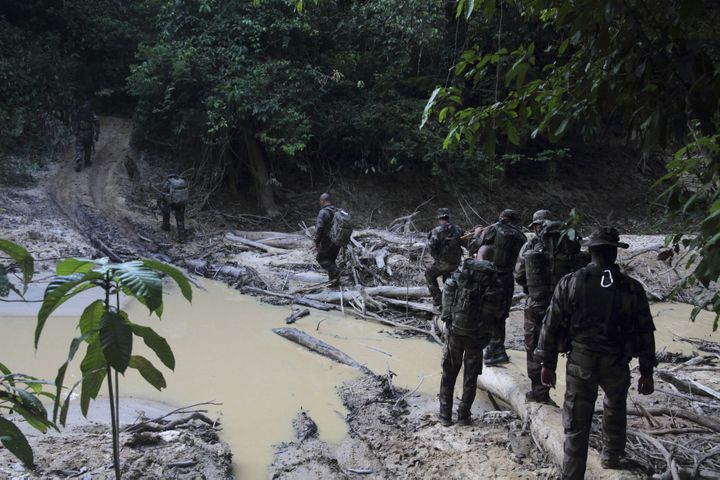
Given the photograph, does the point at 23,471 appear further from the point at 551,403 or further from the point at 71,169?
the point at 71,169

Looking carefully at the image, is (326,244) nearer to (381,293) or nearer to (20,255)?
(381,293)

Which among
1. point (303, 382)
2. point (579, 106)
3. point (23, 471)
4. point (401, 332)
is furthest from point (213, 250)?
point (579, 106)

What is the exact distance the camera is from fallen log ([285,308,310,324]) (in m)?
8.33

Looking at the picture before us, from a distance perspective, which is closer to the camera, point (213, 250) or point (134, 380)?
point (134, 380)

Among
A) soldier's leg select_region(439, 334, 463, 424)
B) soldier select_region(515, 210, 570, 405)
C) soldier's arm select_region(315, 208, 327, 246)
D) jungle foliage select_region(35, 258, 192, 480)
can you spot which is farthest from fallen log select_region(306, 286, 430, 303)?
jungle foliage select_region(35, 258, 192, 480)

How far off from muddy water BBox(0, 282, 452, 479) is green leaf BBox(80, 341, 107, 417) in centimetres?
226

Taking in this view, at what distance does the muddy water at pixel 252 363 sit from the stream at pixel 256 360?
0.04 feet

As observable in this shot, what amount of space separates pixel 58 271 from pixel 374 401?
12.7 ft

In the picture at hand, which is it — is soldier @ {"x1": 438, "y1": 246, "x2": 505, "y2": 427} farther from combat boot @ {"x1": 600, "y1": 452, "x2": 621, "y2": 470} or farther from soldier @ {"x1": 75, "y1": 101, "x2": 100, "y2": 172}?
soldier @ {"x1": 75, "y1": 101, "x2": 100, "y2": 172}

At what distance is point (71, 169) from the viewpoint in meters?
16.0

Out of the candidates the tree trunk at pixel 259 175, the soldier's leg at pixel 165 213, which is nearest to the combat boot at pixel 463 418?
the soldier's leg at pixel 165 213

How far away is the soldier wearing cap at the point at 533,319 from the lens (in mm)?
4902

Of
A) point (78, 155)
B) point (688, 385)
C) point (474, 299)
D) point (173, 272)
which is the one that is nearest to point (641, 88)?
point (474, 299)

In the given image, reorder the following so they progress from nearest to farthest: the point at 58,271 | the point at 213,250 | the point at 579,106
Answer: the point at 58,271, the point at 579,106, the point at 213,250
